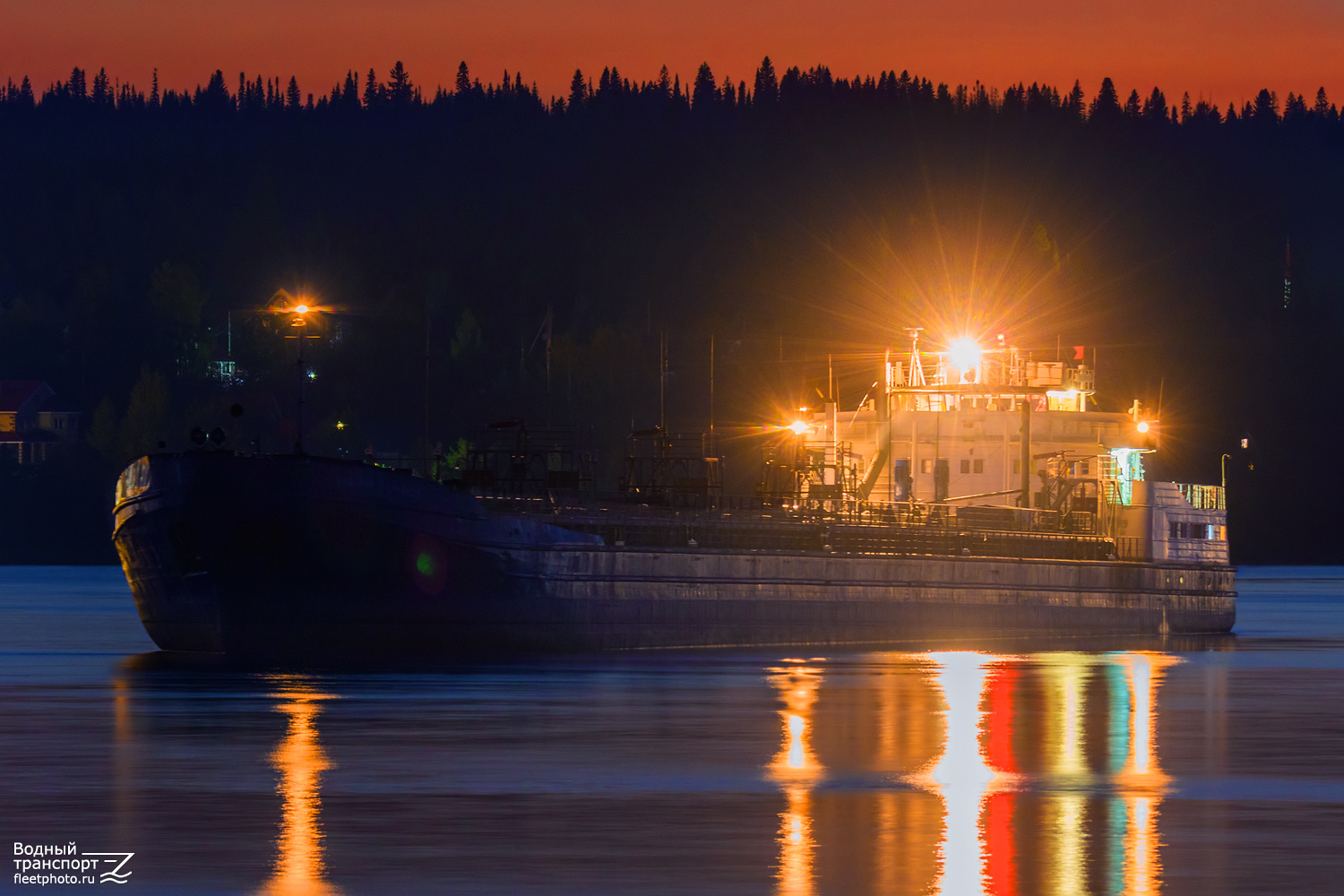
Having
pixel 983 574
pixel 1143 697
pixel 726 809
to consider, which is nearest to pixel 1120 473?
pixel 983 574

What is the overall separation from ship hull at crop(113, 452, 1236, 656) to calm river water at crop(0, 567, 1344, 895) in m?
1.62

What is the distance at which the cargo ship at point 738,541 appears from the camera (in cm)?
4669

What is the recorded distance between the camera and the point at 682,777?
2875cm

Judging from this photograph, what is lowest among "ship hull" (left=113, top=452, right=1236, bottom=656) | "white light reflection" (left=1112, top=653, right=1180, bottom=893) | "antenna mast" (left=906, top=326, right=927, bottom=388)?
"white light reflection" (left=1112, top=653, right=1180, bottom=893)

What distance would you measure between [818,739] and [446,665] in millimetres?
15928

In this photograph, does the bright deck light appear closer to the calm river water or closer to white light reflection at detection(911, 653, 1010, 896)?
the calm river water

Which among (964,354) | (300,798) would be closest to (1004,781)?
(300,798)

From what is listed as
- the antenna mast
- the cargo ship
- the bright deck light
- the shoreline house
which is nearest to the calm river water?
the cargo ship

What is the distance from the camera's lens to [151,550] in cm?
4812

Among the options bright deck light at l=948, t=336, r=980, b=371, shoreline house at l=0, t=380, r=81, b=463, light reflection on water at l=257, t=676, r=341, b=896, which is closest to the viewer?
light reflection on water at l=257, t=676, r=341, b=896

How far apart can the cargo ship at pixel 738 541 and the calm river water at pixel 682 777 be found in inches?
81.7

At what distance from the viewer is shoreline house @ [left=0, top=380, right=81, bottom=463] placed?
595 ft

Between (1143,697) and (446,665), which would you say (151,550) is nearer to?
(446,665)

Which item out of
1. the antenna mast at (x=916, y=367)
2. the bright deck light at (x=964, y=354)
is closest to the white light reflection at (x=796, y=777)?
the antenna mast at (x=916, y=367)
